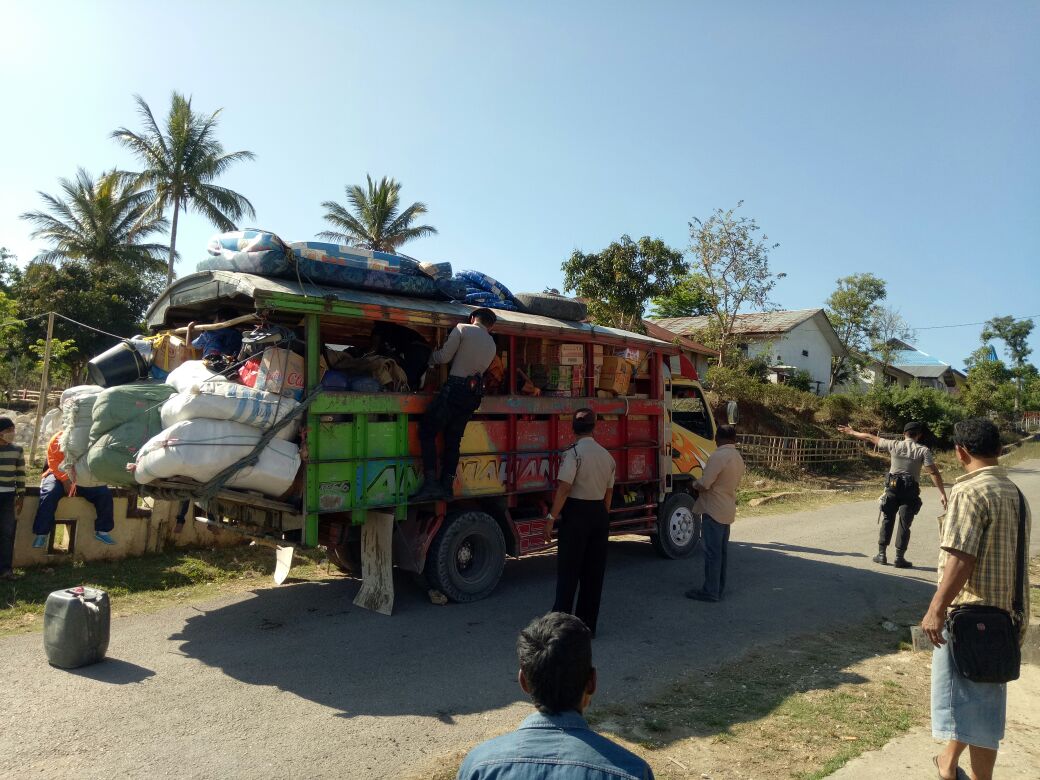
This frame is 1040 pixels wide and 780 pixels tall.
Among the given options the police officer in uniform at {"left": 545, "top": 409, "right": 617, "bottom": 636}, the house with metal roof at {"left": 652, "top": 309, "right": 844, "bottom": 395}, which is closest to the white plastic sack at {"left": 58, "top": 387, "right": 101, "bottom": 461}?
the police officer in uniform at {"left": 545, "top": 409, "right": 617, "bottom": 636}

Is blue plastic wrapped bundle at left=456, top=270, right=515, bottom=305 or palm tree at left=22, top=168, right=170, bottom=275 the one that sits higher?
palm tree at left=22, top=168, right=170, bottom=275

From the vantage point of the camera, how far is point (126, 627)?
19.9 ft

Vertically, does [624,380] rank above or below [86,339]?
below

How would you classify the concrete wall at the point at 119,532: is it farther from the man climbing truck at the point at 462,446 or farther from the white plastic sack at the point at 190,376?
the white plastic sack at the point at 190,376

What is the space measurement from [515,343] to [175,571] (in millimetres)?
4101

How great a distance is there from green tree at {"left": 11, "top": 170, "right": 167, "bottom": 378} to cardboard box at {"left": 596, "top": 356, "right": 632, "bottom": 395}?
87.9 ft

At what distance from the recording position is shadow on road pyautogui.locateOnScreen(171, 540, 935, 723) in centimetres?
503

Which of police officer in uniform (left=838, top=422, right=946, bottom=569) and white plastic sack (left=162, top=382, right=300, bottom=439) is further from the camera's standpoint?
police officer in uniform (left=838, top=422, right=946, bottom=569)

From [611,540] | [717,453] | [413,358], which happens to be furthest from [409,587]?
[611,540]

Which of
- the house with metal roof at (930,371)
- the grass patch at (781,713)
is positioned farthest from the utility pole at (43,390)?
the house with metal roof at (930,371)

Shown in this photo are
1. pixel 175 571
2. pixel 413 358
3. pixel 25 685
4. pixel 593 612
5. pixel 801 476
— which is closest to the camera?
pixel 25 685

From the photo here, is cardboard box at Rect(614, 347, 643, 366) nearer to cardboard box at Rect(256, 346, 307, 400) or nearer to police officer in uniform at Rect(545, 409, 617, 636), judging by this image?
police officer in uniform at Rect(545, 409, 617, 636)

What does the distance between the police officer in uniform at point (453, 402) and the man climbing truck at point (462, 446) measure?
5.4 inches

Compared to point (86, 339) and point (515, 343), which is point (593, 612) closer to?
point (515, 343)
